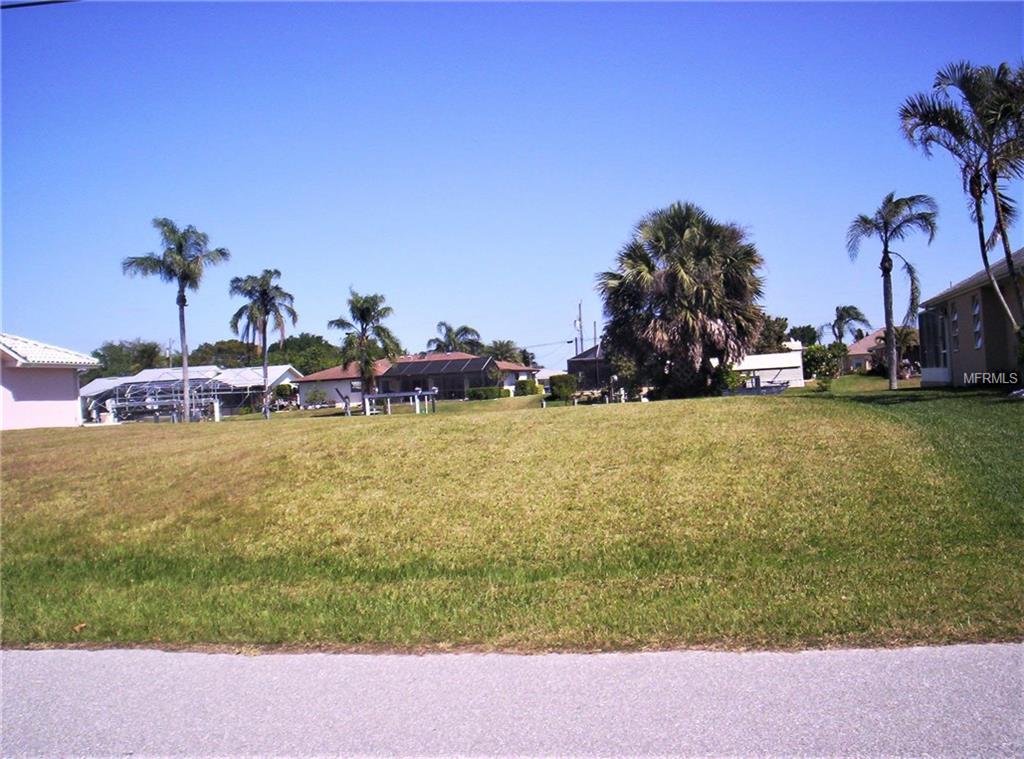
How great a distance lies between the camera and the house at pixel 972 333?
2130 cm

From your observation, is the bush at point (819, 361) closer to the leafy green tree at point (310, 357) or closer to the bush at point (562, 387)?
the bush at point (562, 387)

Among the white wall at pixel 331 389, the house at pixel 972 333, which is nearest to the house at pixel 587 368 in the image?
the white wall at pixel 331 389

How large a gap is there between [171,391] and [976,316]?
174 feet

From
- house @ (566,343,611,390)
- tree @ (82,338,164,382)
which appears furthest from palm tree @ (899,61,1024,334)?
tree @ (82,338,164,382)

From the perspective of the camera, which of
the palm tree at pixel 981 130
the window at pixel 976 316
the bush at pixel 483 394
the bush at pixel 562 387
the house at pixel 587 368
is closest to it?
the palm tree at pixel 981 130

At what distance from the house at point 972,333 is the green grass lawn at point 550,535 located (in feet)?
22.6

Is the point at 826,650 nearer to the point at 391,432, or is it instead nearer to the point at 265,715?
the point at 265,715

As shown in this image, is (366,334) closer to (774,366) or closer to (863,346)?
(774,366)

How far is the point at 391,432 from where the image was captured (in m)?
15.2

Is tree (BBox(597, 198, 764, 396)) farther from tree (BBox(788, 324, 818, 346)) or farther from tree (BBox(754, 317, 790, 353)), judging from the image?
tree (BBox(788, 324, 818, 346))

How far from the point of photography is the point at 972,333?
23.6 m

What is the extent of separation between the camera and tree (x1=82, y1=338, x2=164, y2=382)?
9914cm

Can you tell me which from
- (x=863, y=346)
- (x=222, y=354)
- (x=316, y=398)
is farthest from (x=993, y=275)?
(x=222, y=354)

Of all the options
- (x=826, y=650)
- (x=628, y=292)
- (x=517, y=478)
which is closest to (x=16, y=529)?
(x=517, y=478)
